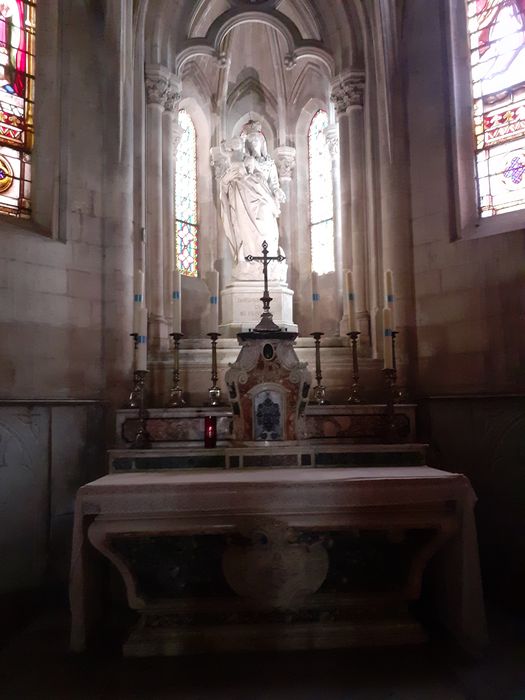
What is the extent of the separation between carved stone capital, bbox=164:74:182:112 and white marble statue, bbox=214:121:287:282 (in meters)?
1.00

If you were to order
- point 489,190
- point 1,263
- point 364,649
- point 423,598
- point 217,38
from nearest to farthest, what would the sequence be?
point 364,649 < point 423,598 < point 1,263 < point 489,190 < point 217,38

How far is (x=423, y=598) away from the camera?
5.76 metres

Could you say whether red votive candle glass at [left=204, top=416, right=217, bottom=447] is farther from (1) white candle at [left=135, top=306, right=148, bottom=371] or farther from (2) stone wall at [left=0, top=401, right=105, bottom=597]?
(2) stone wall at [left=0, top=401, right=105, bottom=597]

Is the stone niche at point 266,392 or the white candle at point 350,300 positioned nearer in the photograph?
the stone niche at point 266,392

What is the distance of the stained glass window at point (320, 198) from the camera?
368 inches

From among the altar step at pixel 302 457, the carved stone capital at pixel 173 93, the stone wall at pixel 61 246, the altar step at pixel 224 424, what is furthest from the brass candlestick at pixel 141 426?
the carved stone capital at pixel 173 93

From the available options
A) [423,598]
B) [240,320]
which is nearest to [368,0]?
[240,320]

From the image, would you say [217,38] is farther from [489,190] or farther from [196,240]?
[489,190]

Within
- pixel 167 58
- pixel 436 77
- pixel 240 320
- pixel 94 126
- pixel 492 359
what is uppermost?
pixel 167 58

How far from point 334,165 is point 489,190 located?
256cm

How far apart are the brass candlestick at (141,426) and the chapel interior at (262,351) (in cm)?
3

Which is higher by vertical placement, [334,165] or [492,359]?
[334,165]

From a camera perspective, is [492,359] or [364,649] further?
[492,359]

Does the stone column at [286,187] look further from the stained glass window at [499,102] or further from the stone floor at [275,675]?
the stone floor at [275,675]
